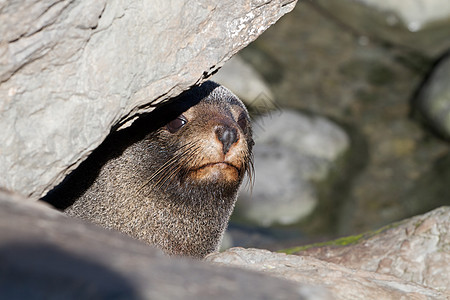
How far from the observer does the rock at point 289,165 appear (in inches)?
381

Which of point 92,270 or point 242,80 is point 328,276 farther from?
point 242,80

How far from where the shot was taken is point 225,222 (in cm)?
496

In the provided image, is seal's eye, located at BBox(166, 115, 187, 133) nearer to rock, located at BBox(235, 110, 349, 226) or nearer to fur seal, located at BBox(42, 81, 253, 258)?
fur seal, located at BBox(42, 81, 253, 258)

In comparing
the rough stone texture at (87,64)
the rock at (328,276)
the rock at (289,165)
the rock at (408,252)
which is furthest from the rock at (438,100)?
the rough stone texture at (87,64)

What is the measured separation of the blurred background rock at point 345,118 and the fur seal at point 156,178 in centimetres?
396

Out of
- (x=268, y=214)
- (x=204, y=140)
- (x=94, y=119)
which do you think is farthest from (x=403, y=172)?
(x=94, y=119)

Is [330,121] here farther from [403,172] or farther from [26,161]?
[26,161]

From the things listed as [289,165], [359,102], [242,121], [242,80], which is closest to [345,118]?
[359,102]

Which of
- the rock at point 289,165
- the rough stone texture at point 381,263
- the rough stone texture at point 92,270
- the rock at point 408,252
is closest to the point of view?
the rough stone texture at point 92,270

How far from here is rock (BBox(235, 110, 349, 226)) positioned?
9.68m

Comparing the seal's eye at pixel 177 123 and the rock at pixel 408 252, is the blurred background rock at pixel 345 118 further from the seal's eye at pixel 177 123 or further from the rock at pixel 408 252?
the seal's eye at pixel 177 123

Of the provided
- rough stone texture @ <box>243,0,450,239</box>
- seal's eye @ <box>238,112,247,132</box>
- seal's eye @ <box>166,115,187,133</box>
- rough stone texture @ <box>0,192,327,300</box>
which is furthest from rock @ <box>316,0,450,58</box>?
rough stone texture @ <box>0,192,327,300</box>

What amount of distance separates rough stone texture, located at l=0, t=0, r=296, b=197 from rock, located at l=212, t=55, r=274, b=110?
7107mm

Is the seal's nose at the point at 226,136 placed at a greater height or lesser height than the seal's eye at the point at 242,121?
lesser
